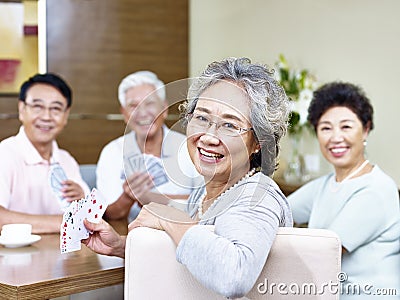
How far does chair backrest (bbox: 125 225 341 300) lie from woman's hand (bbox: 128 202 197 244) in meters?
0.02

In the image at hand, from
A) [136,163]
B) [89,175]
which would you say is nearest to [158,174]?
[136,163]

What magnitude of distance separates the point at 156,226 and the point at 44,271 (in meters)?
0.43

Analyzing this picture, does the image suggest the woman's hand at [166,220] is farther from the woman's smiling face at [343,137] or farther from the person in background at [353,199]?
the woman's smiling face at [343,137]

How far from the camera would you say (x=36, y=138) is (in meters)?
2.94

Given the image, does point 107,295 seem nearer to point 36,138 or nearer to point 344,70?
point 36,138

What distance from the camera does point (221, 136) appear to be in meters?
1.75

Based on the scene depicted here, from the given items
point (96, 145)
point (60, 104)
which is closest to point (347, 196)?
point (60, 104)

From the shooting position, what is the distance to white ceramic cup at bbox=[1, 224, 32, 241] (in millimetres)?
2256

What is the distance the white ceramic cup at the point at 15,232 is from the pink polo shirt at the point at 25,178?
0.45 meters

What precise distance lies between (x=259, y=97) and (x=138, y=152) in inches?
39.9

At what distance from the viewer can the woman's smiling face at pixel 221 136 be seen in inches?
69.0

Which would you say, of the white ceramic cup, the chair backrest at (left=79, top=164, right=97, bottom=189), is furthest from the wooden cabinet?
the white ceramic cup

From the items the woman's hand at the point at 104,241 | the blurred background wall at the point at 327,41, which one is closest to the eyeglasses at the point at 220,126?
the woman's hand at the point at 104,241

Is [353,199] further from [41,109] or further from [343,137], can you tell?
[41,109]
